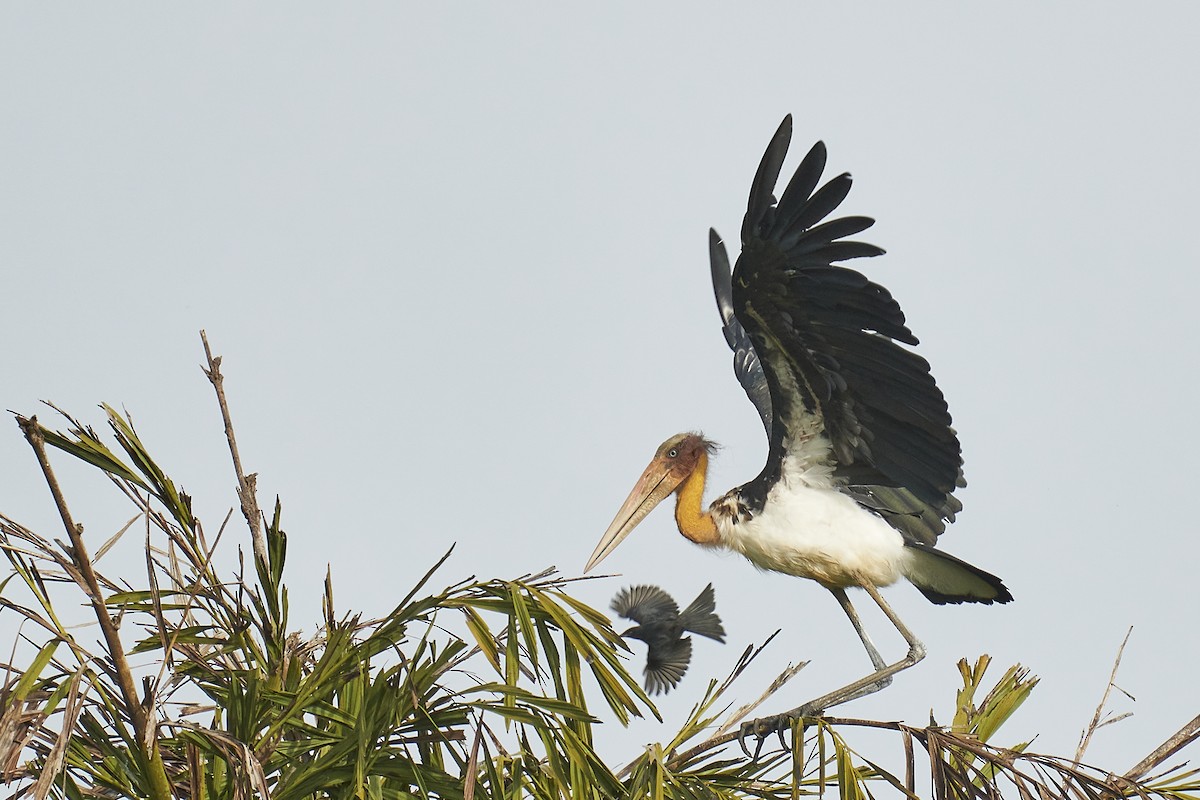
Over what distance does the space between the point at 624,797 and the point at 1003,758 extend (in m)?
1.07

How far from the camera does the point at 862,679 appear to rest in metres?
5.70

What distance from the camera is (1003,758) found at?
13.1 feet

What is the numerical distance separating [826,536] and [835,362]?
2.96 feet

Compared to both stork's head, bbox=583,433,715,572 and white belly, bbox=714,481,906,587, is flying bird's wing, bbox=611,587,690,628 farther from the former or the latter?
stork's head, bbox=583,433,715,572

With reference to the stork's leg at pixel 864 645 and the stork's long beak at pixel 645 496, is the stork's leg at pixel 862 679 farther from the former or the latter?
the stork's long beak at pixel 645 496

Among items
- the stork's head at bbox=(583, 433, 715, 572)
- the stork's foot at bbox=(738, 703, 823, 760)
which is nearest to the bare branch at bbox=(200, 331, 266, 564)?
the stork's foot at bbox=(738, 703, 823, 760)

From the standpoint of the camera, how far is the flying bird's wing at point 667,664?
5777 mm

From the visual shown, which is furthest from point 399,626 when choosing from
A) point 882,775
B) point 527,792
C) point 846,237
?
point 846,237

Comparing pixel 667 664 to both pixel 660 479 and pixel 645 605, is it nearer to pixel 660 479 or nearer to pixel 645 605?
pixel 645 605

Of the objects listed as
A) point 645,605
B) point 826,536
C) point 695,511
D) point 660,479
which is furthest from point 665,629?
point 660,479

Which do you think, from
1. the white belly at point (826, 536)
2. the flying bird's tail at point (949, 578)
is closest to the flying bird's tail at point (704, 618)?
Result: the white belly at point (826, 536)

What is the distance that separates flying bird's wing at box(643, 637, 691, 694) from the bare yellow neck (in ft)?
2.21

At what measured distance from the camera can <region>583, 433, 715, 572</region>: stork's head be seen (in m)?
6.78

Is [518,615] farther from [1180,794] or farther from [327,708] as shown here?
[1180,794]
